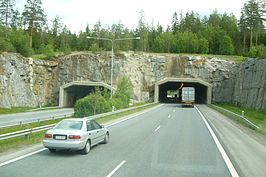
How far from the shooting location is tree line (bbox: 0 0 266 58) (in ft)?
271

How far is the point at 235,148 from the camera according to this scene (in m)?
14.4

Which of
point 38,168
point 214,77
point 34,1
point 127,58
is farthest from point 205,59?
point 38,168

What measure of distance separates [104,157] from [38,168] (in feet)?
8.73

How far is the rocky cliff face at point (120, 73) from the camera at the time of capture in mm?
53312

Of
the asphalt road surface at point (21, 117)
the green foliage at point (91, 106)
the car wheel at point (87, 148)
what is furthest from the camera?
the green foliage at point (91, 106)

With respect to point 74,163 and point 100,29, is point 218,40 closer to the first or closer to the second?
point 100,29

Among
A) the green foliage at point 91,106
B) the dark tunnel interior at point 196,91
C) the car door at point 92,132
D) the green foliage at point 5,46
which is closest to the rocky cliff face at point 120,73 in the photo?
the green foliage at point 5,46

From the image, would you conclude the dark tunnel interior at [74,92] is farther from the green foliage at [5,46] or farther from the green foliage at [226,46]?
the green foliage at [226,46]

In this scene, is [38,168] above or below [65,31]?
below

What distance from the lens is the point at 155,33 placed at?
13212 centimetres

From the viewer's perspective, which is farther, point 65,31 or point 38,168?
point 65,31

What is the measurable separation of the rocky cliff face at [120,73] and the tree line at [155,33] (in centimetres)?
462

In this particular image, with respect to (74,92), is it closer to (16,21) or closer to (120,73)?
(120,73)

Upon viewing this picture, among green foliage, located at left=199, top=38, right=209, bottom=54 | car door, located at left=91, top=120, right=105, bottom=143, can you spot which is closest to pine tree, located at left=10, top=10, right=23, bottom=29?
green foliage, located at left=199, top=38, right=209, bottom=54
